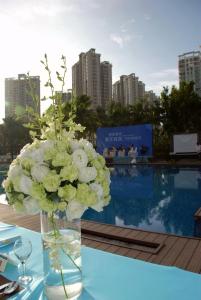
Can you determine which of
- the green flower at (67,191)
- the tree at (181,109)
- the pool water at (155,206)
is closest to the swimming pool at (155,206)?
the pool water at (155,206)

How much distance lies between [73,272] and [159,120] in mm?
28276

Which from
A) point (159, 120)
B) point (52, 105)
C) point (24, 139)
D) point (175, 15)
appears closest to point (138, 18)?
point (175, 15)

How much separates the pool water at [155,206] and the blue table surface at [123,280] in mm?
4807

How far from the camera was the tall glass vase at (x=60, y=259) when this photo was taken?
139 centimetres

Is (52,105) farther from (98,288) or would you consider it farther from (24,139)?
(24,139)

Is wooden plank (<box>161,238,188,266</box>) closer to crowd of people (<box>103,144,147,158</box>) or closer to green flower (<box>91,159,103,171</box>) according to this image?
green flower (<box>91,159,103,171</box>)

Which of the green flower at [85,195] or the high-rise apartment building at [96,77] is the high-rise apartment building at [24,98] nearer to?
the green flower at [85,195]

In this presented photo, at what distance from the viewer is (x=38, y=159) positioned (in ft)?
4.32

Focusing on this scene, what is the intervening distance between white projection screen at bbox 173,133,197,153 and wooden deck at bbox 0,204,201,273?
1912 cm

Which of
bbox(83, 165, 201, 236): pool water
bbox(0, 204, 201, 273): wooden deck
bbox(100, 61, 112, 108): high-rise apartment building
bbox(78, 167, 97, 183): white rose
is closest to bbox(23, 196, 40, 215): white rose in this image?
bbox(78, 167, 97, 183): white rose

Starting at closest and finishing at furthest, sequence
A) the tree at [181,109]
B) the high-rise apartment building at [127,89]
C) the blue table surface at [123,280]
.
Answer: the blue table surface at [123,280] < the tree at [181,109] < the high-rise apartment building at [127,89]

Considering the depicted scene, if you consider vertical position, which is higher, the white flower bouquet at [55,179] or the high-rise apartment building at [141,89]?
the high-rise apartment building at [141,89]


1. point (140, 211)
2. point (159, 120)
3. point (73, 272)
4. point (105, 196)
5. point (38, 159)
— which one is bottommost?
point (140, 211)

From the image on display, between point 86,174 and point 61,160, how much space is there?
14 centimetres
